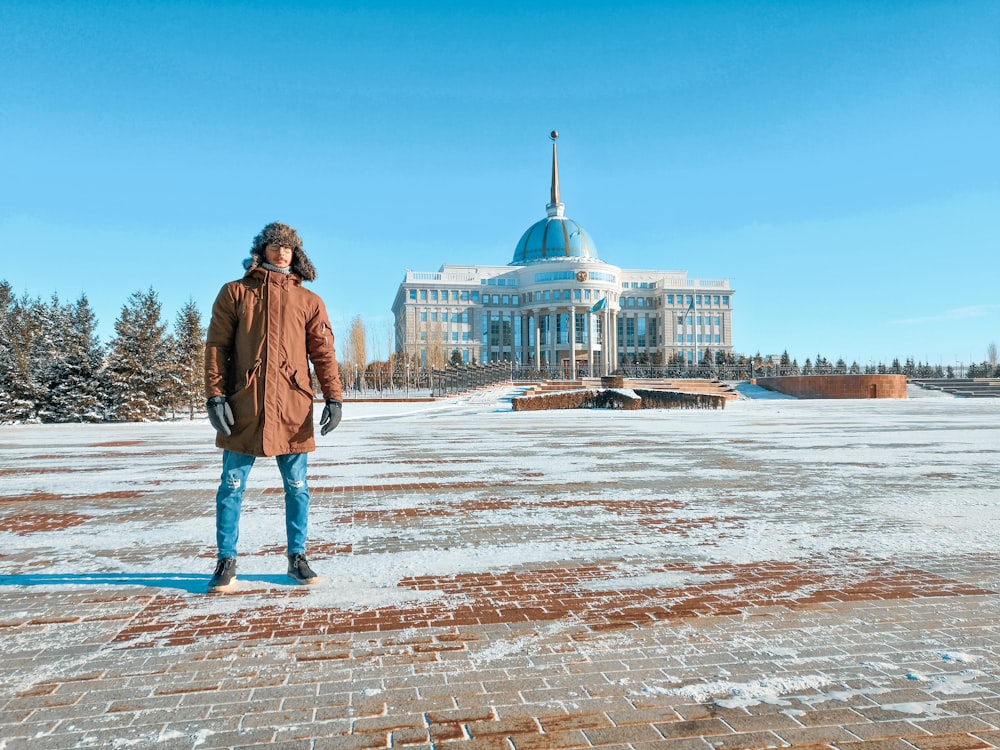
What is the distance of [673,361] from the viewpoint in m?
90.3

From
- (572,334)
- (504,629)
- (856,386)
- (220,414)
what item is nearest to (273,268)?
(220,414)

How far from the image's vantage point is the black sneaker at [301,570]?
4.07 m

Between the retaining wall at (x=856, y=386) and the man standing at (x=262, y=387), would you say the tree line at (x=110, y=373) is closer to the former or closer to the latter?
the man standing at (x=262, y=387)

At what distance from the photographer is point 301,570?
4.07 metres

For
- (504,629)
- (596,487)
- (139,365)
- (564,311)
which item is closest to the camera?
(504,629)

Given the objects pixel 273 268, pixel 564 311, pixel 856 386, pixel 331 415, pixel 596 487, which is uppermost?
pixel 564 311

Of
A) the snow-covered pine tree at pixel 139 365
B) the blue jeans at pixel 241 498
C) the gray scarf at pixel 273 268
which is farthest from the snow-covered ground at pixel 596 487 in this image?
the snow-covered pine tree at pixel 139 365

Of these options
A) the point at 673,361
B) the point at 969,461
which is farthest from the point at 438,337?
the point at 969,461

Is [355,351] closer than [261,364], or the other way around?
[261,364]

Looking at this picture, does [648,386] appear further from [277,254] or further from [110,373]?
[277,254]

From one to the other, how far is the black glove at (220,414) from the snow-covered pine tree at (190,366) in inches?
1067

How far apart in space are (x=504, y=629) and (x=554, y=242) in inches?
3866

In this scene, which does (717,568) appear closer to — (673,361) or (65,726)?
(65,726)

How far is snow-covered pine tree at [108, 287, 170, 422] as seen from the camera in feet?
95.9
